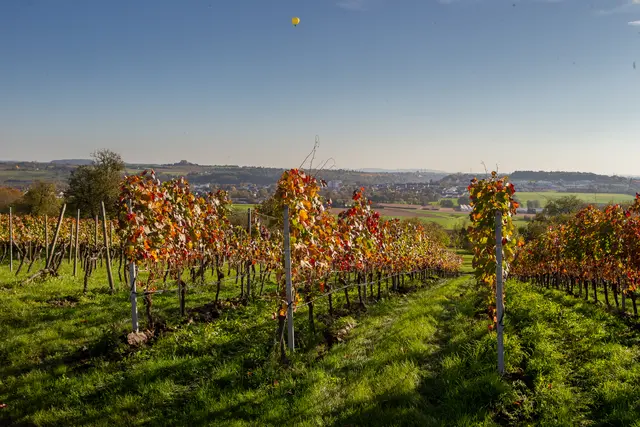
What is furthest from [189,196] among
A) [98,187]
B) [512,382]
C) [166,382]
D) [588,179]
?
[588,179]

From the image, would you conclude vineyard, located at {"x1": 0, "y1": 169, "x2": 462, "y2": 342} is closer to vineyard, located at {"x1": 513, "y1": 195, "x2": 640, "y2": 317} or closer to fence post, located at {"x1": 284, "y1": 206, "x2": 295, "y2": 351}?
fence post, located at {"x1": 284, "y1": 206, "x2": 295, "y2": 351}

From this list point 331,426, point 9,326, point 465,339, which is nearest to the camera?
point 331,426

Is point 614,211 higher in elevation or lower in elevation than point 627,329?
higher

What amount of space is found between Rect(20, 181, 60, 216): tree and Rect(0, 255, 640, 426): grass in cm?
3826

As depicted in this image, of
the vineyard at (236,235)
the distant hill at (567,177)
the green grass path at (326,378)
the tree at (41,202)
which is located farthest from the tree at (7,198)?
the distant hill at (567,177)

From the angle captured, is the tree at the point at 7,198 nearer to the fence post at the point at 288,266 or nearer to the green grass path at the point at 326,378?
the green grass path at the point at 326,378

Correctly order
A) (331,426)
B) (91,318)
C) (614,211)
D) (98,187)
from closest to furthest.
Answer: (331,426) < (91,318) < (614,211) < (98,187)

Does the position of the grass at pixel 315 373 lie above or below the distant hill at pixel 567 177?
below

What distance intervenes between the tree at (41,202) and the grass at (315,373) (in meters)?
38.3

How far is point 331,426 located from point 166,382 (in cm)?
270

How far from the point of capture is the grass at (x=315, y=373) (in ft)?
16.9

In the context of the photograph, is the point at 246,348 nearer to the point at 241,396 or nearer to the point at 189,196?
the point at 241,396

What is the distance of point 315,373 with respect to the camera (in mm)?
6148

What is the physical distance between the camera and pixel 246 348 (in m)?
7.54
